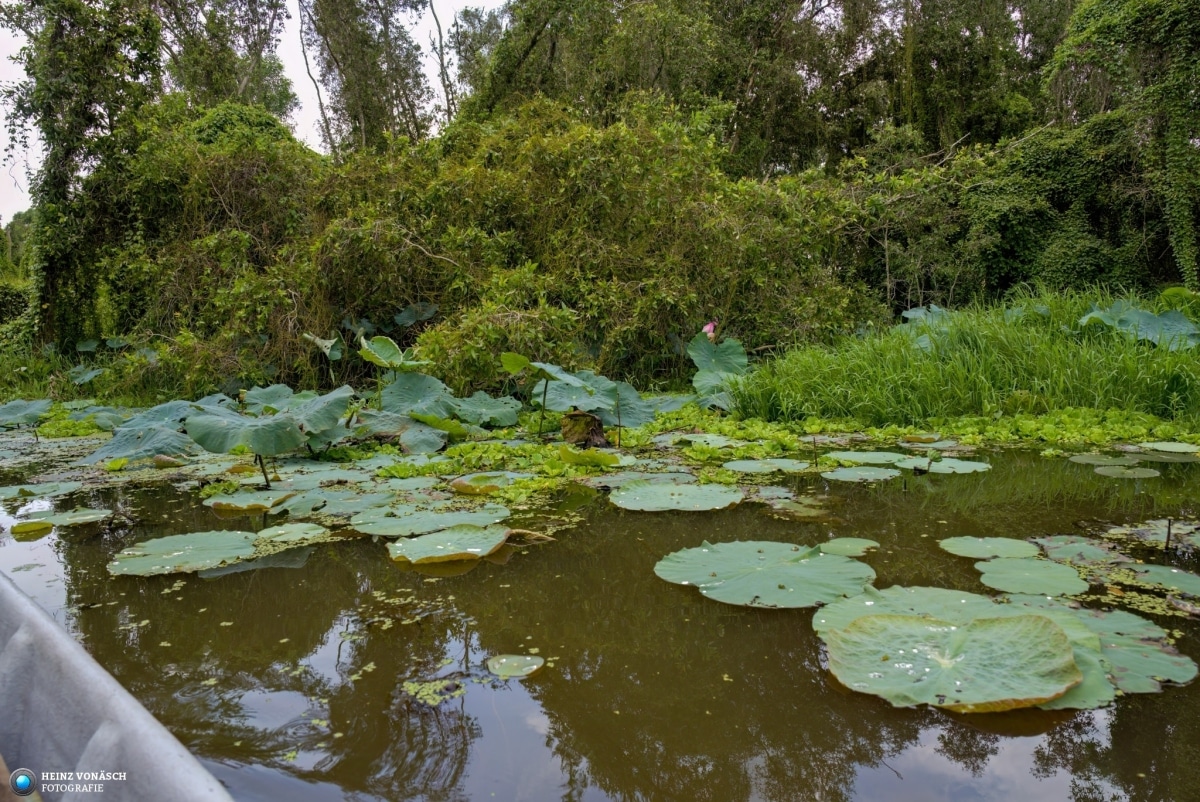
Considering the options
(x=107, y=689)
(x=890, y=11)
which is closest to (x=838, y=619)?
(x=107, y=689)

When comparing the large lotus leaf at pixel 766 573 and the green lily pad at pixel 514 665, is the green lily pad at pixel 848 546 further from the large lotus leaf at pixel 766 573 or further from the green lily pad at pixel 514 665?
the green lily pad at pixel 514 665

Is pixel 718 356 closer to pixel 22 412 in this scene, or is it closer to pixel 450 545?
pixel 450 545

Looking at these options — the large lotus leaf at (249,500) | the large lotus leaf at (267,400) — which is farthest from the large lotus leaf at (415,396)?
the large lotus leaf at (249,500)

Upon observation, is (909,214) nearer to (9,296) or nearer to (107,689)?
(107,689)

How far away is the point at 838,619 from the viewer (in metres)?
1.36

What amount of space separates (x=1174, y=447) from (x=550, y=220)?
13.6ft

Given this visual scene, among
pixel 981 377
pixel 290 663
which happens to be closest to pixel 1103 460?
pixel 981 377

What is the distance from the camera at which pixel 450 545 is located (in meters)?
1.85

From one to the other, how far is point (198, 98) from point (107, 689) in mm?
13840

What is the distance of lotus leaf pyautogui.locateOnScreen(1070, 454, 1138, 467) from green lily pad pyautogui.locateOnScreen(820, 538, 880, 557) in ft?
5.05

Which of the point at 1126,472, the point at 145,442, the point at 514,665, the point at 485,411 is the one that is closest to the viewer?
the point at 514,665

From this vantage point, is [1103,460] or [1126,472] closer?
[1126,472]

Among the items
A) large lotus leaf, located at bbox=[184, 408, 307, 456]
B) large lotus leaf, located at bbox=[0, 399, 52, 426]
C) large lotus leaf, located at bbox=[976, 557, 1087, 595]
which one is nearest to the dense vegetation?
large lotus leaf, located at bbox=[0, 399, 52, 426]

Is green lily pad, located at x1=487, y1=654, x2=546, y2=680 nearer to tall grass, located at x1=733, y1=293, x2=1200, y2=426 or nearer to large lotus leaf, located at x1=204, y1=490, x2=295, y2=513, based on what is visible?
large lotus leaf, located at x1=204, y1=490, x2=295, y2=513
